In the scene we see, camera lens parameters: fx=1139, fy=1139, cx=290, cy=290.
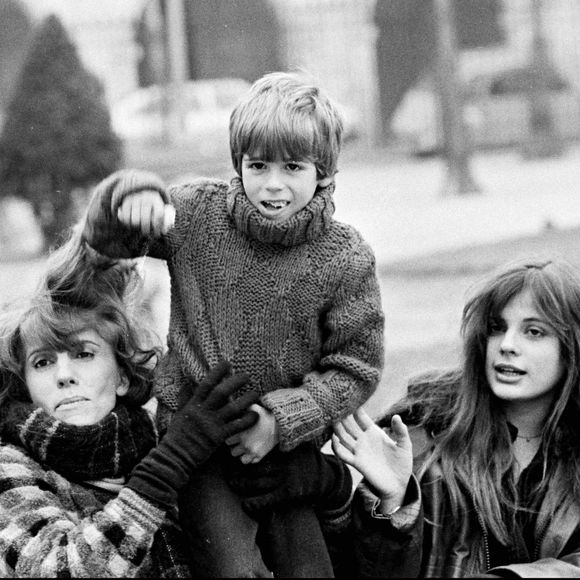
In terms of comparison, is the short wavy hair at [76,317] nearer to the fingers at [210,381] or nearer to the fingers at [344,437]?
the fingers at [210,381]

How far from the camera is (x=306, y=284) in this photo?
2105mm

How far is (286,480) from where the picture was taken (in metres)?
2.11

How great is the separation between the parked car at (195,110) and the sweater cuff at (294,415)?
4.13 meters

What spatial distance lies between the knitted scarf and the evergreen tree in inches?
178

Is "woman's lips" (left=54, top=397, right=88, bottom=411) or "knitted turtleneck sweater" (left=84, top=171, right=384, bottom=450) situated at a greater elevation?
"knitted turtleneck sweater" (left=84, top=171, right=384, bottom=450)

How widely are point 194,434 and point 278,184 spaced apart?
47 centimetres

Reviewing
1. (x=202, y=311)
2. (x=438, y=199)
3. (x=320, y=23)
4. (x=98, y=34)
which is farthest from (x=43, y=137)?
(x=202, y=311)

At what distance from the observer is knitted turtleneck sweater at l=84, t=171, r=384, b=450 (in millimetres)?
2086

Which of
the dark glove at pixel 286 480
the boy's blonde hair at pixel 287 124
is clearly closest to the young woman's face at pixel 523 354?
the dark glove at pixel 286 480

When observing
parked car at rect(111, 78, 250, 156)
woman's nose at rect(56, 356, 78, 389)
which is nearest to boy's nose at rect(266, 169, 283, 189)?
woman's nose at rect(56, 356, 78, 389)

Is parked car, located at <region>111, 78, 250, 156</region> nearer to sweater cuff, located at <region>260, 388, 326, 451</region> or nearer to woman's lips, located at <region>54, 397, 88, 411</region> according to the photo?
woman's lips, located at <region>54, 397, 88, 411</region>

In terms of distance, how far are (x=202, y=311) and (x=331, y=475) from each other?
40 cm

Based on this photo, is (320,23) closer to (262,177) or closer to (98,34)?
(98,34)

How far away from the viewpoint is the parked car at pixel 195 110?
625 centimetres
